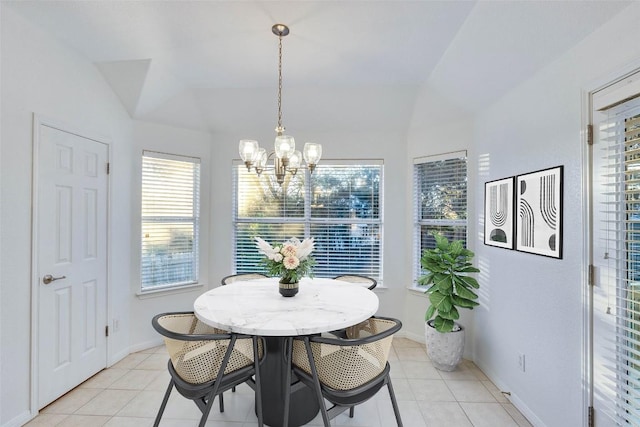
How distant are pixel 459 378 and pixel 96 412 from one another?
297 centimetres

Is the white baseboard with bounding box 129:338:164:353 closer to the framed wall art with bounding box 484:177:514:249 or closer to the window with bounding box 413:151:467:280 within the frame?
the window with bounding box 413:151:467:280

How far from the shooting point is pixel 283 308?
2.01 metres

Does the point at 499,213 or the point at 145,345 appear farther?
the point at 145,345

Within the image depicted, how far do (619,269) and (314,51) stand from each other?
254cm

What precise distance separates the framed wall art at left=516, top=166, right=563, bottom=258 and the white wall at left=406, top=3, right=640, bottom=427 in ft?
0.17

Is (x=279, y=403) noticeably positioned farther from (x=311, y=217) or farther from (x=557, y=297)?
(x=311, y=217)

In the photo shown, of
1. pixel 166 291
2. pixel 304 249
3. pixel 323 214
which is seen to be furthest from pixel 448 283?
pixel 166 291

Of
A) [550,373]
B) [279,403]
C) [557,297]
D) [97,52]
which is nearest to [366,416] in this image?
[279,403]

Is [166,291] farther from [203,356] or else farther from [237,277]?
[203,356]

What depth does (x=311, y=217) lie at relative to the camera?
394 cm

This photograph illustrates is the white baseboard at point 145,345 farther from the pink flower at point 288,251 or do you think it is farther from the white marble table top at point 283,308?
the pink flower at point 288,251

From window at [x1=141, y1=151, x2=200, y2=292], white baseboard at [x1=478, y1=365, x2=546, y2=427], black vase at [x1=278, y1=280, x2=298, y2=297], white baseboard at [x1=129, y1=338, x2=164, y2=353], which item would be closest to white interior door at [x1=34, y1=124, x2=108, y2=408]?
white baseboard at [x1=129, y1=338, x2=164, y2=353]

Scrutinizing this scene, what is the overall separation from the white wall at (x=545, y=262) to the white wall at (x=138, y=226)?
10.3 ft

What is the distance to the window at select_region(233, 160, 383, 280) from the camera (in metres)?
3.87
